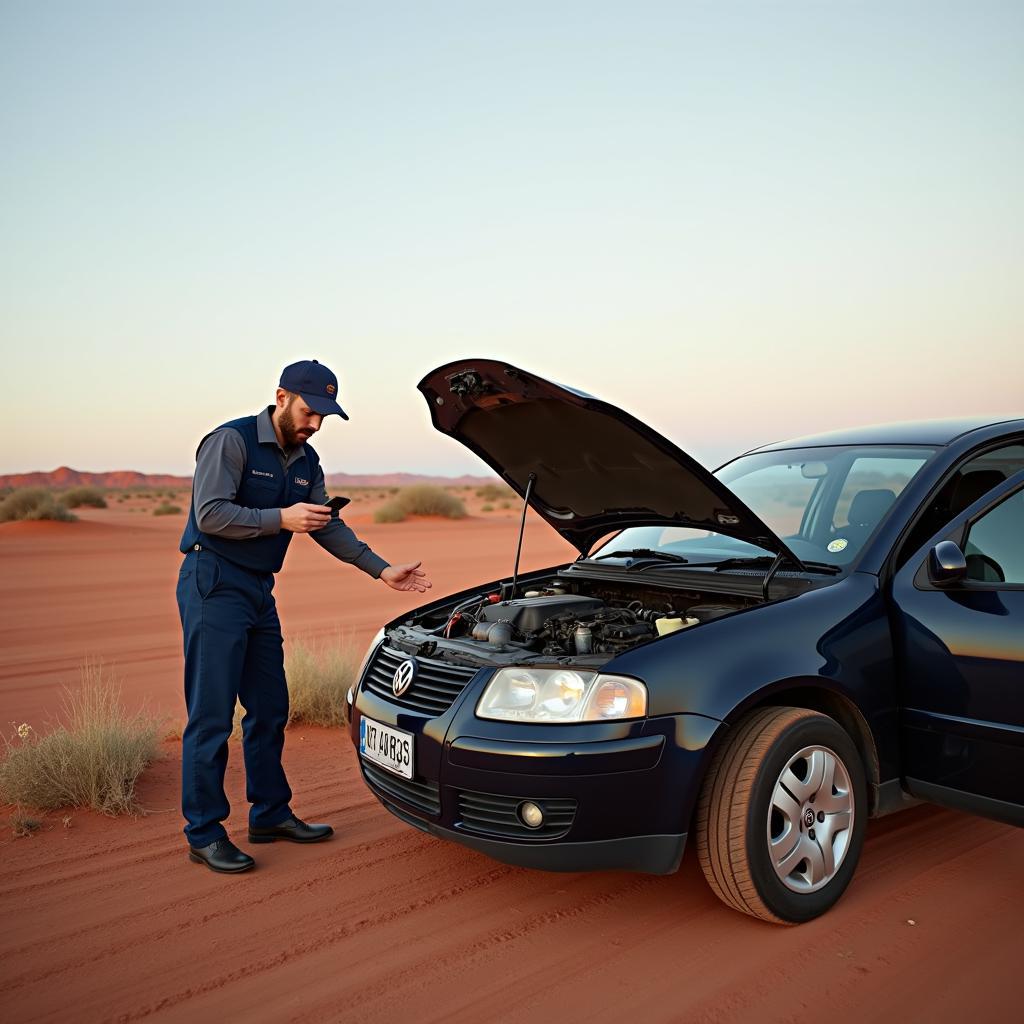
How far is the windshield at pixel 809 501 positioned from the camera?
4426mm

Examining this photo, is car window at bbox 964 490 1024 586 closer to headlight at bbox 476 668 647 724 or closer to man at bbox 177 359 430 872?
headlight at bbox 476 668 647 724

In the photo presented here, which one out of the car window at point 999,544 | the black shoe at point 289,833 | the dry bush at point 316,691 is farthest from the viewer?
the dry bush at point 316,691

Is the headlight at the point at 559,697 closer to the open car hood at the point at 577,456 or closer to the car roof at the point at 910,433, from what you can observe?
the open car hood at the point at 577,456

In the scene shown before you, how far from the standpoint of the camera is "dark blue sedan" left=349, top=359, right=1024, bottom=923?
135 inches

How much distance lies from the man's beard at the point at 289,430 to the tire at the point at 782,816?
97.9 inches

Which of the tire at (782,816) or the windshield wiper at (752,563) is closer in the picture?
the tire at (782,816)

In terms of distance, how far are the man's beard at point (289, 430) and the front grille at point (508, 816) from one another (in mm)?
2001

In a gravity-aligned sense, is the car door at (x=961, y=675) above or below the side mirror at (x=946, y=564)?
below

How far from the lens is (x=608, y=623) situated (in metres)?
4.34

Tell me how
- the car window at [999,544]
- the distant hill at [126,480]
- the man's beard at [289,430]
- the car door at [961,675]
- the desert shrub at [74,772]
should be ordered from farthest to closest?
the distant hill at [126,480] < the desert shrub at [74,772] < the man's beard at [289,430] < the car window at [999,544] < the car door at [961,675]

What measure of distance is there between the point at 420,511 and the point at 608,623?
3547cm

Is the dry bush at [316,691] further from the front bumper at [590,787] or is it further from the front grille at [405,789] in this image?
the front bumper at [590,787]

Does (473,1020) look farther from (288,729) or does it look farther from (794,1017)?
(288,729)

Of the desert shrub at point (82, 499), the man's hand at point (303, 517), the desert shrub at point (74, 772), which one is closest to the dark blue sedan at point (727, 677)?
the man's hand at point (303, 517)
